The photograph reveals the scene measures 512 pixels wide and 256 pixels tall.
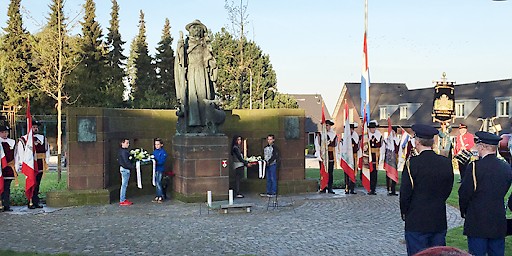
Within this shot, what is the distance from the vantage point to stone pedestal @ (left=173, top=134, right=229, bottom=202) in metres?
13.4

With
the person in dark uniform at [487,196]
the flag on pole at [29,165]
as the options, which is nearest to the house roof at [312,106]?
the flag on pole at [29,165]

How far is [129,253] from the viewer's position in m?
8.13

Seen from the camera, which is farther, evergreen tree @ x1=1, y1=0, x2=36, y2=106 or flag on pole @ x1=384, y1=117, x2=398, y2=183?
evergreen tree @ x1=1, y1=0, x2=36, y2=106

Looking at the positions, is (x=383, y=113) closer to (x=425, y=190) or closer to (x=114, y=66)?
(x=114, y=66)

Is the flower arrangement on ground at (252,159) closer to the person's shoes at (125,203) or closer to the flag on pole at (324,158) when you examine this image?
the flag on pole at (324,158)

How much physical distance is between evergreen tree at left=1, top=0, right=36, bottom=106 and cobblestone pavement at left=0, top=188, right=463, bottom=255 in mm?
33318

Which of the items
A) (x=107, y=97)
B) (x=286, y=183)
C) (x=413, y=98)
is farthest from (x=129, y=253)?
(x=413, y=98)

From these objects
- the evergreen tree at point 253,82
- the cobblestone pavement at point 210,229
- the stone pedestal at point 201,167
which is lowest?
the cobblestone pavement at point 210,229

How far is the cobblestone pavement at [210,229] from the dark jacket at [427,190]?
8.45 feet

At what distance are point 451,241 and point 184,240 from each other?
465 cm

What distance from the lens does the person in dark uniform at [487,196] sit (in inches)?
233

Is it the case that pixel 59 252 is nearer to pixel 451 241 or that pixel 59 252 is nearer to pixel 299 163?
pixel 451 241

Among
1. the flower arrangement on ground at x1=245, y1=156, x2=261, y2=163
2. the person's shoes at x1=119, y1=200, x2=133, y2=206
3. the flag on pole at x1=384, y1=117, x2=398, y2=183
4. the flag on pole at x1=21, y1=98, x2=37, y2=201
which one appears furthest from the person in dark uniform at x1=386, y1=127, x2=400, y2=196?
the flag on pole at x1=21, y1=98, x2=37, y2=201

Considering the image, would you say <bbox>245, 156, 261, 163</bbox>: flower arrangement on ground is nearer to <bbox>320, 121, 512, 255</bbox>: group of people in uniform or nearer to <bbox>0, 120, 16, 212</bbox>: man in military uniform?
<bbox>0, 120, 16, 212</bbox>: man in military uniform
